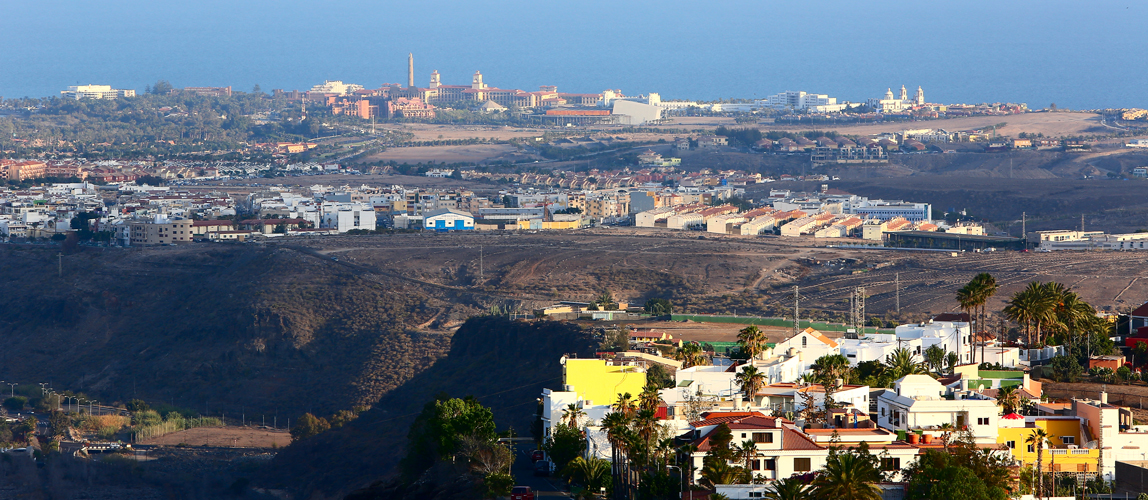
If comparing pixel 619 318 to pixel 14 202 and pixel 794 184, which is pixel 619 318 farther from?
pixel 794 184

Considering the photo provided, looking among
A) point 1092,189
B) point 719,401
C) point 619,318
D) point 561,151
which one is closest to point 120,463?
point 619,318

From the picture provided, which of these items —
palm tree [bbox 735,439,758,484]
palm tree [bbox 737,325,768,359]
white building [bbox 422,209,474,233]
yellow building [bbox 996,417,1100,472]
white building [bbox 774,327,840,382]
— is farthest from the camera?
white building [bbox 422,209,474,233]

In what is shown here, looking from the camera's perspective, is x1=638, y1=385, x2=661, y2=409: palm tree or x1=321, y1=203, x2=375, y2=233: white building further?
x1=321, y1=203, x2=375, y2=233: white building

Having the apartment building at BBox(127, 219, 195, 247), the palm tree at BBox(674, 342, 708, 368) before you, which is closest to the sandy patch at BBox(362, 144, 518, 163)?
the apartment building at BBox(127, 219, 195, 247)

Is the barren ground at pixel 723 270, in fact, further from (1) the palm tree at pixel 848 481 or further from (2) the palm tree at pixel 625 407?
(1) the palm tree at pixel 848 481

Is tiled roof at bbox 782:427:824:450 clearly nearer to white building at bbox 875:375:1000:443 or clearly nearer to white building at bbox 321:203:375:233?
white building at bbox 875:375:1000:443

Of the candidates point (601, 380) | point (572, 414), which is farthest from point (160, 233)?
point (572, 414)
